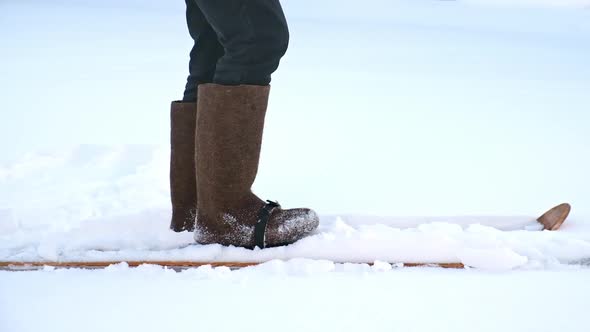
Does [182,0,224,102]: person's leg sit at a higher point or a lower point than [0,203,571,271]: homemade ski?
higher

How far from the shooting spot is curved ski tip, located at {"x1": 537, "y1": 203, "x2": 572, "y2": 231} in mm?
1397

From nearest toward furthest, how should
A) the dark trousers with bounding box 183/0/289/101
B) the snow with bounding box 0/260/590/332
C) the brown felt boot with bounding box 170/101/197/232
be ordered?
the snow with bounding box 0/260/590/332
the dark trousers with bounding box 183/0/289/101
the brown felt boot with bounding box 170/101/197/232

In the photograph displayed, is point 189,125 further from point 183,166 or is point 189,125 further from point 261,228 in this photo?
point 261,228

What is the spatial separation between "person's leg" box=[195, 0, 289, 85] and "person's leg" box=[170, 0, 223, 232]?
0.20 meters

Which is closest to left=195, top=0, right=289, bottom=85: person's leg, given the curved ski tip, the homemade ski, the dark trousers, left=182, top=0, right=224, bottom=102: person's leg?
the dark trousers

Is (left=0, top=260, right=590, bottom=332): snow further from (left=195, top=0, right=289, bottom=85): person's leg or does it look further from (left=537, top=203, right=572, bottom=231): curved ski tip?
(left=195, top=0, right=289, bottom=85): person's leg

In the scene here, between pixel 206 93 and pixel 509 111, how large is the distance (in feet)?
9.89

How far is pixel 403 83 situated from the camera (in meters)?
4.73

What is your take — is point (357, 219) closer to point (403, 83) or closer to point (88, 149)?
point (88, 149)

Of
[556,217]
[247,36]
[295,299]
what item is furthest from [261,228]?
[556,217]

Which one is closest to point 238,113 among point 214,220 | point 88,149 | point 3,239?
point 214,220

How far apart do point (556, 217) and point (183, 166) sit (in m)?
1.00

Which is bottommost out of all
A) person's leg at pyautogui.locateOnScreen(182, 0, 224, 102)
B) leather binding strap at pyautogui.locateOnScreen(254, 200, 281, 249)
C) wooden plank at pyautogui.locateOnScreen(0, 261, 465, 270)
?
wooden plank at pyautogui.locateOnScreen(0, 261, 465, 270)

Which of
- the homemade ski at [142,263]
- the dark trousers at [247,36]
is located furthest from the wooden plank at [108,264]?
the dark trousers at [247,36]
